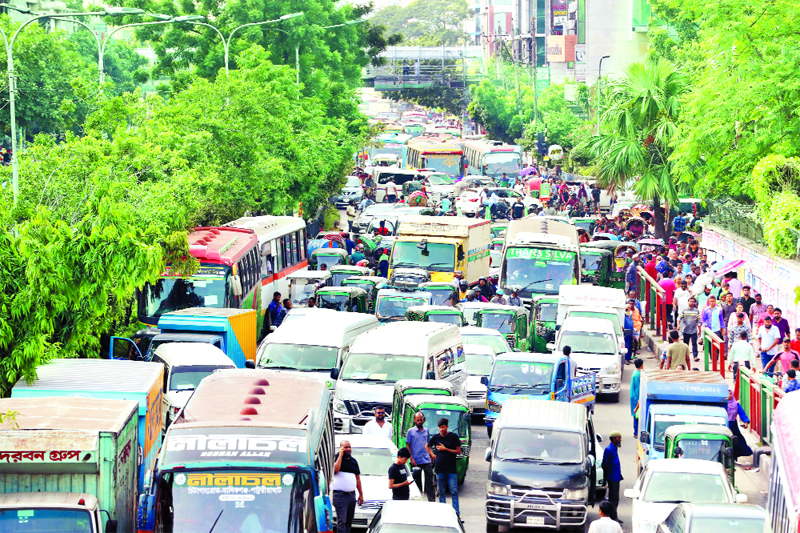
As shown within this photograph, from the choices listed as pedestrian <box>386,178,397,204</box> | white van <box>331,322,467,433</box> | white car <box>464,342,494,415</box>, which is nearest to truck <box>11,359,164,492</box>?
white van <box>331,322,467,433</box>

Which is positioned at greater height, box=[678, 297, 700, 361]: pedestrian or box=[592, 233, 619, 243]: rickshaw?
box=[678, 297, 700, 361]: pedestrian

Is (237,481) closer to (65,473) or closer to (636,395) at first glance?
(65,473)

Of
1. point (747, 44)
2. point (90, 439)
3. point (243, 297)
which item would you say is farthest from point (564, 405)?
point (747, 44)

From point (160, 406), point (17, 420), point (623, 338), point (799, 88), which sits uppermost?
point (799, 88)

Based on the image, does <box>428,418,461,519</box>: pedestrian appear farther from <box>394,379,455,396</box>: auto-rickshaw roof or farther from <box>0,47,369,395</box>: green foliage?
<box>0,47,369,395</box>: green foliage

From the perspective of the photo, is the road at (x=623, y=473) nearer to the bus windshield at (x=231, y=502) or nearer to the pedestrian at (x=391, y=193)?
the bus windshield at (x=231, y=502)

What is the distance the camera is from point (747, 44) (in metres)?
32.3

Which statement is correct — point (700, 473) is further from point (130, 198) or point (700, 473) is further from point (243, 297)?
point (243, 297)

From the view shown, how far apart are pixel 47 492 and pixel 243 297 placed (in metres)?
17.2

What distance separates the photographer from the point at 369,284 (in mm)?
33594

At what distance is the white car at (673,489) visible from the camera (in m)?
14.6

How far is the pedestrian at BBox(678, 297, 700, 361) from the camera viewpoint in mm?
27203

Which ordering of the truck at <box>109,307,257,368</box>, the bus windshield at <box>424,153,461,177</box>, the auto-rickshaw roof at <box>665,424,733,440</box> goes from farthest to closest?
the bus windshield at <box>424,153,461,177</box>, the truck at <box>109,307,257,368</box>, the auto-rickshaw roof at <box>665,424,733,440</box>

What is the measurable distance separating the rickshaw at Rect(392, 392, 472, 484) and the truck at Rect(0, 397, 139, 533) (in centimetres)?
622
